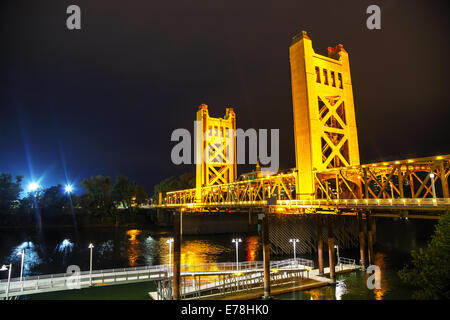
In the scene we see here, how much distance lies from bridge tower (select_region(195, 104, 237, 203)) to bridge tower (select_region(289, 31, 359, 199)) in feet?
98.2

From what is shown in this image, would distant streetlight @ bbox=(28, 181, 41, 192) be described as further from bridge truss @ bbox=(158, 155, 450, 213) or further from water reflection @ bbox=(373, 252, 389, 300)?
water reflection @ bbox=(373, 252, 389, 300)

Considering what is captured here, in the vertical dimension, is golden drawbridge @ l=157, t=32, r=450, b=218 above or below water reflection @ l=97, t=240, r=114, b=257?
above

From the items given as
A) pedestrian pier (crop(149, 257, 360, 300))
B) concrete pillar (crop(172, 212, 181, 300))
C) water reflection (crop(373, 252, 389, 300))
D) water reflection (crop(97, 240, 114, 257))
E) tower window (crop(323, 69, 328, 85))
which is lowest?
water reflection (crop(373, 252, 389, 300))

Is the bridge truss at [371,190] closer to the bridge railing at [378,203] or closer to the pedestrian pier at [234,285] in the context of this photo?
the bridge railing at [378,203]

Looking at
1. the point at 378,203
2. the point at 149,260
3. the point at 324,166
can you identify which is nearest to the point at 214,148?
the point at 149,260

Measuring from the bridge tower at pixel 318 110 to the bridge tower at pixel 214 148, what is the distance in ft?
98.2

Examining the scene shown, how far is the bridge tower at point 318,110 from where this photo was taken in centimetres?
2095

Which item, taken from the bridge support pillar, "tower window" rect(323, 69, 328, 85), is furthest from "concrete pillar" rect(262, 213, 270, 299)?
"tower window" rect(323, 69, 328, 85)

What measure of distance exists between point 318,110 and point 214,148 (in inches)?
1328

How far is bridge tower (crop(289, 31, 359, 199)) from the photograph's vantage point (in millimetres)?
20953

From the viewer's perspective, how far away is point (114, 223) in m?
86.8

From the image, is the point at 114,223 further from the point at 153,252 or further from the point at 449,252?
the point at 449,252

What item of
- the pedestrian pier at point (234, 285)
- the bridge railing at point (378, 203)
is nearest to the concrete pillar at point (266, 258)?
the pedestrian pier at point (234, 285)

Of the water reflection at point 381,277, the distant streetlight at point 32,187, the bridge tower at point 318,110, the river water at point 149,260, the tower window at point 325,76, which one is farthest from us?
the distant streetlight at point 32,187
